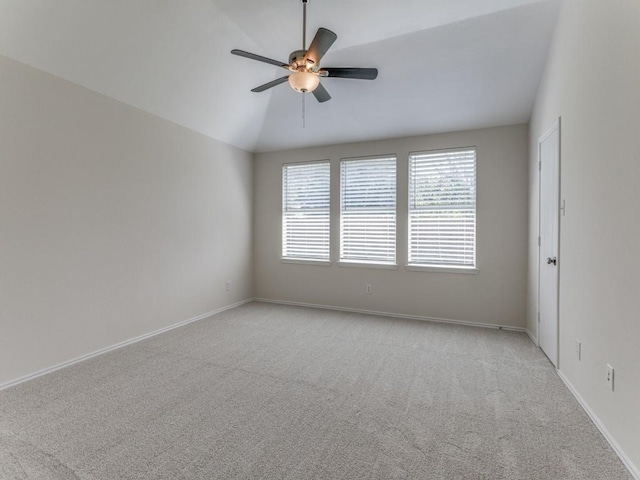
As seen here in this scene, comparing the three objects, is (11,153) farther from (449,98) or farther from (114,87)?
(449,98)

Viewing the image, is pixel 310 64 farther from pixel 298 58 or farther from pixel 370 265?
pixel 370 265

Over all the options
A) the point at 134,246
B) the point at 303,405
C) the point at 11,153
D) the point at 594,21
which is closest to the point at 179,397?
the point at 303,405

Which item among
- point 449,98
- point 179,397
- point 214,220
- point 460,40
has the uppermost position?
point 460,40

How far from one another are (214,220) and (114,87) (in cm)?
208

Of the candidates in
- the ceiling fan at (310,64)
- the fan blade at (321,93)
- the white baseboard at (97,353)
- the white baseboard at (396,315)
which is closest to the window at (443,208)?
the white baseboard at (396,315)

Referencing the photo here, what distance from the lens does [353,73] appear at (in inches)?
108

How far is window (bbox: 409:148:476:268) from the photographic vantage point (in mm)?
4301

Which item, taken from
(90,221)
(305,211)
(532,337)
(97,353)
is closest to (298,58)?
(90,221)

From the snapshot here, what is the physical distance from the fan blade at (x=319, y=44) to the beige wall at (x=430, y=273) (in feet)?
8.04

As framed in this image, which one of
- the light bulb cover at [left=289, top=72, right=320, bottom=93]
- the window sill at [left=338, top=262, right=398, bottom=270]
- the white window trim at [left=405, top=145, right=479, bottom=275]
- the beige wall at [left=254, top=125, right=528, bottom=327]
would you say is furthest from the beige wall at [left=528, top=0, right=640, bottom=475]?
the window sill at [left=338, top=262, right=398, bottom=270]

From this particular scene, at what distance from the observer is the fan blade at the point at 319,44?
91.3 inches

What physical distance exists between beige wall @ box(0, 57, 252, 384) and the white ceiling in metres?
0.29

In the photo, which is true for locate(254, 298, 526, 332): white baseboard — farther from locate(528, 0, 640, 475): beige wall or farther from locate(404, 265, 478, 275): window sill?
locate(528, 0, 640, 475): beige wall

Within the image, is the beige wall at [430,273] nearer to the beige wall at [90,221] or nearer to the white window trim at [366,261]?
the white window trim at [366,261]
